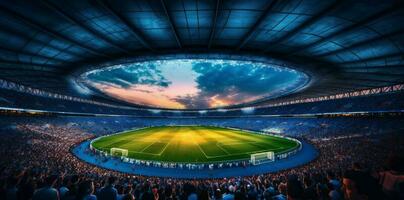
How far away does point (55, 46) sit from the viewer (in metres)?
14.0

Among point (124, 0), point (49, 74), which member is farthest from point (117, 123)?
point (124, 0)

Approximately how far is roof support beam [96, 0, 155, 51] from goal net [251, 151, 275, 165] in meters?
21.0

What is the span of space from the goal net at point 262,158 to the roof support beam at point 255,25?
59.3 ft

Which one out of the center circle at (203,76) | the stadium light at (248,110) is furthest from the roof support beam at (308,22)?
the stadium light at (248,110)

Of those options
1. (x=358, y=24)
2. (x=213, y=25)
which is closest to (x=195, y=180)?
(x=213, y=25)

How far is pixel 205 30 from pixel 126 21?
4419 millimetres

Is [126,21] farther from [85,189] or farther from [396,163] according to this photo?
[396,163]

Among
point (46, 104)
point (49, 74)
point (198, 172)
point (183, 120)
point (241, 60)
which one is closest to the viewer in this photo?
point (241, 60)

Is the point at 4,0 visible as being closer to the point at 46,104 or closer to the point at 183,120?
the point at 46,104

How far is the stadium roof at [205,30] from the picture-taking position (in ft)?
29.2

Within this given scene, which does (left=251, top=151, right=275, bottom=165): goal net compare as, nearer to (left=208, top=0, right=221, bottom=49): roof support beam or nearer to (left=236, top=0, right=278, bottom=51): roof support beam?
(left=236, top=0, right=278, bottom=51): roof support beam

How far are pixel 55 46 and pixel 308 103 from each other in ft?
191

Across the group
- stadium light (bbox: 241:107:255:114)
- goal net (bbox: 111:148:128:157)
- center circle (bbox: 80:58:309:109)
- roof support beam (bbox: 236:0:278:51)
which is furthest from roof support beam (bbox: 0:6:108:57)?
stadium light (bbox: 241:107:255:114)

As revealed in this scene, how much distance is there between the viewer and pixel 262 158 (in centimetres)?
2944
